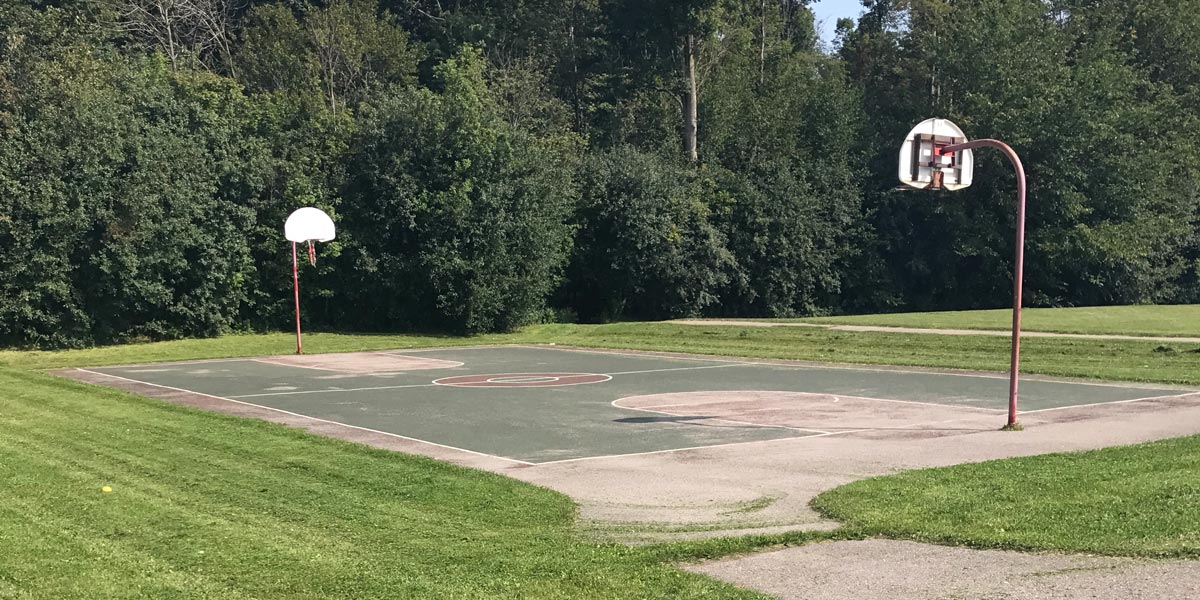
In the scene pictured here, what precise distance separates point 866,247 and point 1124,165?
38.3 feet

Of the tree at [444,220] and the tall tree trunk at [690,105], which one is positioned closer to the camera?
the tree at [444,220]

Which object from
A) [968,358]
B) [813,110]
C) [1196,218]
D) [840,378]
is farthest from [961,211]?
[840,378]

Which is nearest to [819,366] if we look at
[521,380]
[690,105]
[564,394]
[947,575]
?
[521,380]

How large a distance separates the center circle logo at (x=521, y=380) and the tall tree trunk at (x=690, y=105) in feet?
90.8

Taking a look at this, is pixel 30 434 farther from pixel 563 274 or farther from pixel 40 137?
pixel 563 274

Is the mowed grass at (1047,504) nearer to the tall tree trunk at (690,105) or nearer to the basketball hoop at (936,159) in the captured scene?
the basketball hoop at (936,159)

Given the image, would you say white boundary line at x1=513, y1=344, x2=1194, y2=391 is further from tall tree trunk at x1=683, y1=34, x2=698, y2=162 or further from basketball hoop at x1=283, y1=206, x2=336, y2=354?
tall tree trunk at x1=683, y1=34, x2=698, y2=162

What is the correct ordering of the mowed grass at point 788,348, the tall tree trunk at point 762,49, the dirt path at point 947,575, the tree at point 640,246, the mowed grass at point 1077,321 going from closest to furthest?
1. the dirt path at point 947,575
2. the mowed grass at point 788,348
3. the mowed grass at point 1077,321
4. the tree at point 640,246
5. the tall tree trunk at point 762,49

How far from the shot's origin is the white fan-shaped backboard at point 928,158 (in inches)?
576

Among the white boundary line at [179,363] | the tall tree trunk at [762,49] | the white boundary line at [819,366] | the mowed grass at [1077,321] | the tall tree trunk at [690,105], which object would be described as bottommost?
the white boundary line at [179,363]

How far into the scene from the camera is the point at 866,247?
50.8 meters

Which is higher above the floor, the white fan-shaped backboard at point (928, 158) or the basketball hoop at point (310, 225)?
the white fan-shaped backboard at point (928, 158)

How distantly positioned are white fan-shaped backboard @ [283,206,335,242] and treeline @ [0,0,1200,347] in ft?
9.03

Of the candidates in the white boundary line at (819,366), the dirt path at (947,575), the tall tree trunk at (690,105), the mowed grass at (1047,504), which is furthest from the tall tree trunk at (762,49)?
the dirt path at (947,575)
